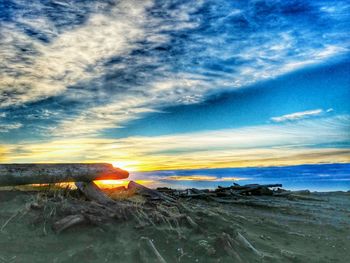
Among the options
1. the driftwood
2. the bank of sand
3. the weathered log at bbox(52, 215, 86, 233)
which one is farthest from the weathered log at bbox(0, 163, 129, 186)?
the driftwood

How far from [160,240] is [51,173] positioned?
12.1 ft

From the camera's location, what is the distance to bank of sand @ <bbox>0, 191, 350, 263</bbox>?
5.88 meters

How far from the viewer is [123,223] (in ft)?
22.7

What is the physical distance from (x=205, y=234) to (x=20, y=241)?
3212 millimetres

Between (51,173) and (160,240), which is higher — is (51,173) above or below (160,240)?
above

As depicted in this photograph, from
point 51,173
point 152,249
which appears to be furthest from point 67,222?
point 51,173

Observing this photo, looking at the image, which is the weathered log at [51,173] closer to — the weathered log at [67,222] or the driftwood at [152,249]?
the weathered log at [67,222]

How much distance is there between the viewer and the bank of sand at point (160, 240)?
5.88m

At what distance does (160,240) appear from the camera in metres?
6.43

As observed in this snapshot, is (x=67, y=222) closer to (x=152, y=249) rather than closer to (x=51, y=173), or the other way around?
(x=152, y=249)

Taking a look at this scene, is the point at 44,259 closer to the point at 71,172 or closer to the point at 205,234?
the point at 205,234

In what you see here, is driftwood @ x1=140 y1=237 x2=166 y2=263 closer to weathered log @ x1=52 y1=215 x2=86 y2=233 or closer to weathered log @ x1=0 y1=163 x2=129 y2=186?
weathered log @ x1=52 y1=215 x2=86 y2=233

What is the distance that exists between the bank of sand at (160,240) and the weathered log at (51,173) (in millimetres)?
376

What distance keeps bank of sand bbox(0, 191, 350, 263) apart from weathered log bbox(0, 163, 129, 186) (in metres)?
0.38
